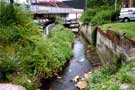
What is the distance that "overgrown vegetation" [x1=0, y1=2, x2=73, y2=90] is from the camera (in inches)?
479

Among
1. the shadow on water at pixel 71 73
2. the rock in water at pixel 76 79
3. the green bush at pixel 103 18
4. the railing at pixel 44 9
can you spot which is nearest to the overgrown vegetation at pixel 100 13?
the green bush at pixel 103 18

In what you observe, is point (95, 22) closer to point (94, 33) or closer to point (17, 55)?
point (94, 33)

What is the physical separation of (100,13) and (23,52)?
19348mm

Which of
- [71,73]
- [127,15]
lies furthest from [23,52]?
[127,15]

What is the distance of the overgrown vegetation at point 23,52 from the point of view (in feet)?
39.9

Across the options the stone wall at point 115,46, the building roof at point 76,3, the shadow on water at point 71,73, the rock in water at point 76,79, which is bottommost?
the shadow on water at point 71,73

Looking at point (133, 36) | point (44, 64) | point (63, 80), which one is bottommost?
point (63, 80)

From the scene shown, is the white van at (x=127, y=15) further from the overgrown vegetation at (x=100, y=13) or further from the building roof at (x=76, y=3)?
the building roof at (x=76, y=3)

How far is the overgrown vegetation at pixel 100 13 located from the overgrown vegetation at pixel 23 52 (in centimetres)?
1503

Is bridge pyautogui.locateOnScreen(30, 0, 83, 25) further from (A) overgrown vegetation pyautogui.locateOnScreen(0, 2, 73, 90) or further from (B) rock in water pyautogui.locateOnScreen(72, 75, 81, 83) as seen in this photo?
(B) rock in water pyautogui.locateOnScreen(72, 75, 81, 83)

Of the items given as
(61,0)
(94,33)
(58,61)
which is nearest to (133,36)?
(58,61)

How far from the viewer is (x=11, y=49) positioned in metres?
13.6

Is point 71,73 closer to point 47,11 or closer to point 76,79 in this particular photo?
point 76,79

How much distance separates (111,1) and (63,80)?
81.2ft
